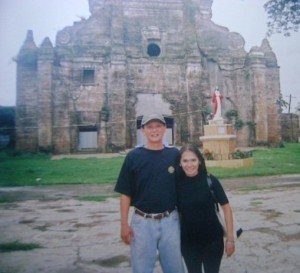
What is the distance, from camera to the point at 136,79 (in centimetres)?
2130

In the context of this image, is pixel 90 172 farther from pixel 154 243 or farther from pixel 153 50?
→ pixel 153 50

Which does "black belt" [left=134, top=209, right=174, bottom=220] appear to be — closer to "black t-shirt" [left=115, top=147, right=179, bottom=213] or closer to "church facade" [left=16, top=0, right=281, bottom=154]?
"black t-shirt" [left=115, top=147, right=179, bottom=213]

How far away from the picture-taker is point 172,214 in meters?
2.73

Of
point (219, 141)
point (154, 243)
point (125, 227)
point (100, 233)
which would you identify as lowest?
point (100, 233)

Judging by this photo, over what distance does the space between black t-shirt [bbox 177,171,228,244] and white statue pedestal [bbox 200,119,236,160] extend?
1149 cm

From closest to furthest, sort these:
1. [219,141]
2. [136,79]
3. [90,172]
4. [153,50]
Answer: [90,172] < [219,141] < [136,79] < [153,50]

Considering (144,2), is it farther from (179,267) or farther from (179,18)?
(179,267)

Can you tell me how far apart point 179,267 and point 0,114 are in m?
21.9

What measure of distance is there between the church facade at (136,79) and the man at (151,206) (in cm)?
1733

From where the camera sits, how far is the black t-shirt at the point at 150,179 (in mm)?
2713

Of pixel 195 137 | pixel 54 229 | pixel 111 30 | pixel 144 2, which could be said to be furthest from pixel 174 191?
pixel 144 2

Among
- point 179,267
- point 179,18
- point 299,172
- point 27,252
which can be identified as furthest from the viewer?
point 179,18

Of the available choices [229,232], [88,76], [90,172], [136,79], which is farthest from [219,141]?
[229,232]

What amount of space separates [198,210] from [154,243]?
451 millimetres
